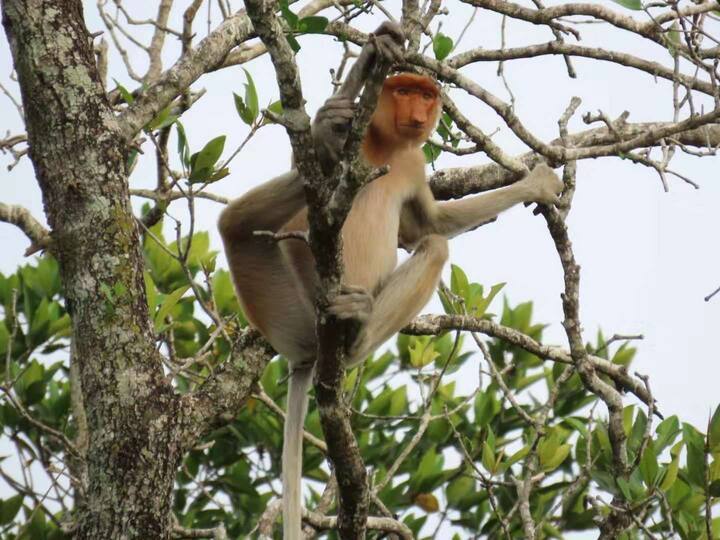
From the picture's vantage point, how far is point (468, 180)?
4.91 m

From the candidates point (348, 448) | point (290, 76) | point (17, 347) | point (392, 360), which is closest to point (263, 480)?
point (392, 360)

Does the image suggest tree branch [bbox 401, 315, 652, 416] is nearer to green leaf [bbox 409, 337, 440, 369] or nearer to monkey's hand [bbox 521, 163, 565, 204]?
monkey's hand [bbox 521, 163, 565, 204]

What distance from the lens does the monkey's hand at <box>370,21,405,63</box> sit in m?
2.89

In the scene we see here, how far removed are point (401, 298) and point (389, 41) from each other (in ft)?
4.60

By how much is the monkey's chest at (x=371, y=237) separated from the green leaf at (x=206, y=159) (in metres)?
0.58

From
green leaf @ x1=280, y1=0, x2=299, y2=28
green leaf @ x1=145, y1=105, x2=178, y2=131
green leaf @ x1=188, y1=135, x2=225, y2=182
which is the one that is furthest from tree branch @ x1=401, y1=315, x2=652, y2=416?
green leaf @ x1=280, y1=0, x2=299, y2=28

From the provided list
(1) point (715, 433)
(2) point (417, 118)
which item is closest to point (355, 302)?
(2) point (417, 118)

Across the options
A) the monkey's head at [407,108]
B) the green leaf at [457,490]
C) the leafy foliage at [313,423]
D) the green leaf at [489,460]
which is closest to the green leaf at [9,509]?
the leafy foliage at [313,423]

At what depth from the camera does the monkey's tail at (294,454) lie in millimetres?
3795

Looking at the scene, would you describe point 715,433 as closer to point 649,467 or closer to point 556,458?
point 649,467

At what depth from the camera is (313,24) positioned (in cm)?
349

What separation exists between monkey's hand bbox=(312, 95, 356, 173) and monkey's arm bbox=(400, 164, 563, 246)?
1.13m

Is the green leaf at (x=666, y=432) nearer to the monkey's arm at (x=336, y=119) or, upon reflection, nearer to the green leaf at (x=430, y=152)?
the green leaf at (x=430, y=152)

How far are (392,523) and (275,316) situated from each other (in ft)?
2.91
